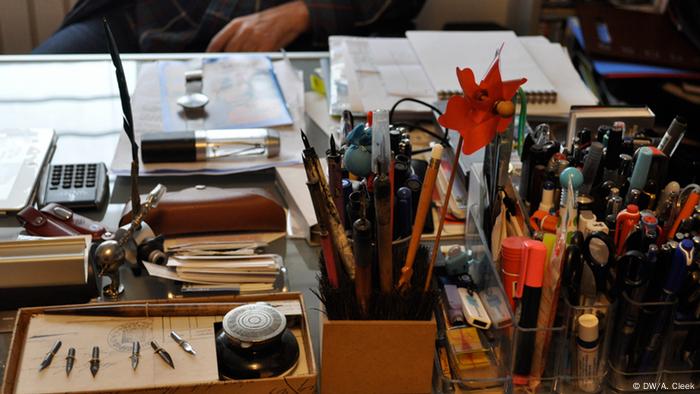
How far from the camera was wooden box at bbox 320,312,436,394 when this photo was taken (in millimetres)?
814

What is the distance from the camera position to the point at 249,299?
903 millimetres

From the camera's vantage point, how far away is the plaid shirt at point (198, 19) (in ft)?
6.83

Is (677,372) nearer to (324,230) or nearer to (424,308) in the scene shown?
(424,308)

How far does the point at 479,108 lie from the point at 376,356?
0.88 feet

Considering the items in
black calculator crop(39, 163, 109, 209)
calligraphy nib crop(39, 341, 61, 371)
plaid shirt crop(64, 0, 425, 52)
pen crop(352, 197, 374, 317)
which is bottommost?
plaid shirt crop(64, 0, 425, 52)

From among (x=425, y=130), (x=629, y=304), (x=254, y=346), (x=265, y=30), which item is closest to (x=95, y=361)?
(x=254, y=346)

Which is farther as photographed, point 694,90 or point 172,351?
point 694,90

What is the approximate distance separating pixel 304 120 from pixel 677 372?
757 mm

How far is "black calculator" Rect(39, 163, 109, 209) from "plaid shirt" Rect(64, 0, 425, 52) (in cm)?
99

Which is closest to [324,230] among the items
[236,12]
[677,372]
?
[677,372]

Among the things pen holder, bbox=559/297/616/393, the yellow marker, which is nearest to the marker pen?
pen holder, bbox=559/297/616/393

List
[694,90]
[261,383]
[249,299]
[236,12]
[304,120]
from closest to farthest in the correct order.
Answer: [261,383] → [249,299] → [304,120] → [694,90] → [236,12]

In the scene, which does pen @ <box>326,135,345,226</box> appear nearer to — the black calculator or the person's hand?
the black calculator

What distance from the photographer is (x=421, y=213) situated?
32.4 inches
